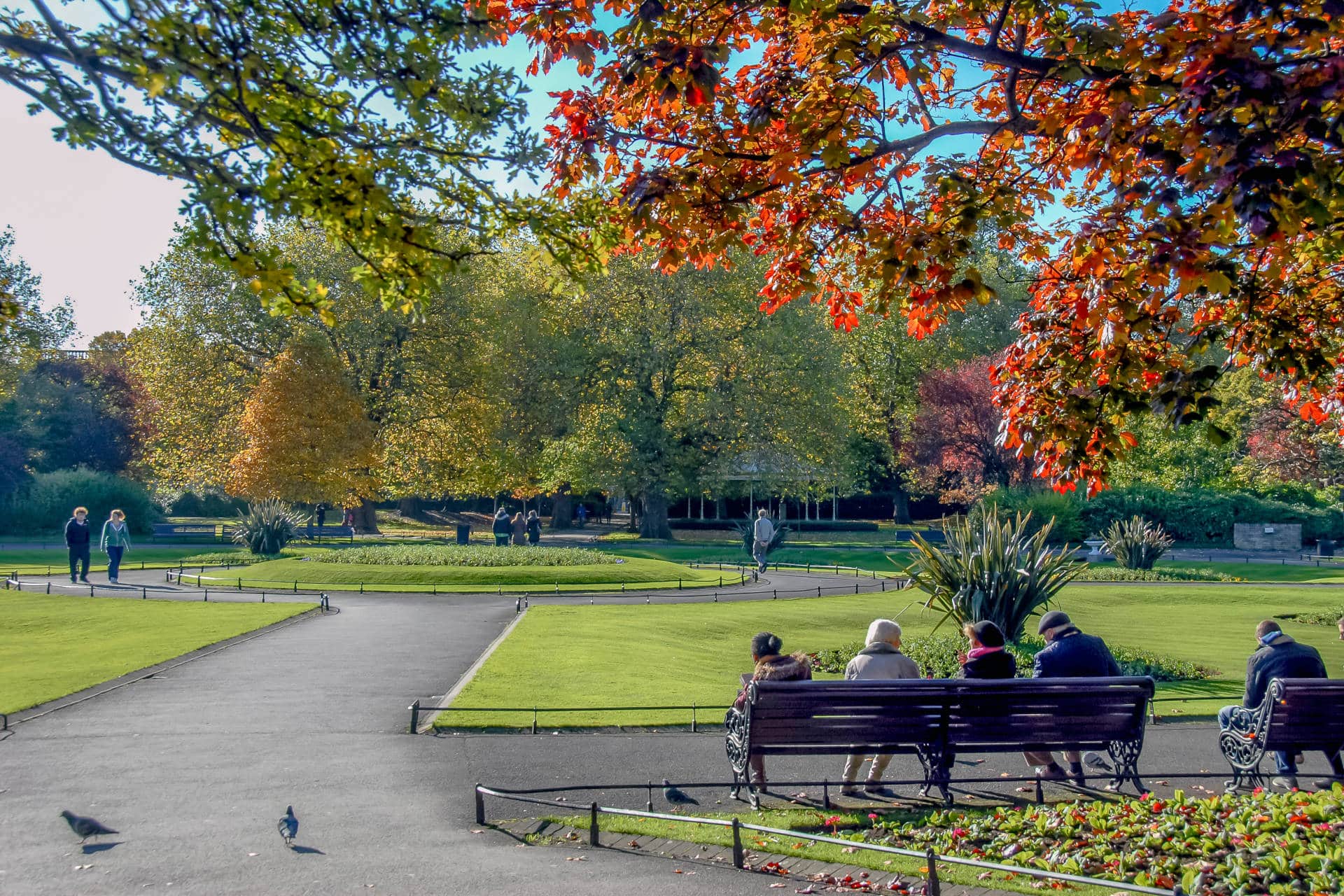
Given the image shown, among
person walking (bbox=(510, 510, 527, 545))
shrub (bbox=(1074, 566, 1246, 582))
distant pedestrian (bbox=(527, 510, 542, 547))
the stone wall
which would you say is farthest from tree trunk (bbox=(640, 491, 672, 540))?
the stone wall

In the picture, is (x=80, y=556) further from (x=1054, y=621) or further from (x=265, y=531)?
(x=1054, y=621)

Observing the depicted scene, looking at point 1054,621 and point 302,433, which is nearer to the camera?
point 1054,621

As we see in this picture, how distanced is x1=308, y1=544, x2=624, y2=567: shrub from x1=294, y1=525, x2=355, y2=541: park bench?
11.7 m

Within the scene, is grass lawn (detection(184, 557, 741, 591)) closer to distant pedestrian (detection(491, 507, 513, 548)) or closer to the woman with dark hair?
distant pedestrian (detection(491, 507, 513, 548))

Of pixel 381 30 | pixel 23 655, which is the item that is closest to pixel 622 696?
pixel 381 30

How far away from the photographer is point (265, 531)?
33344mm

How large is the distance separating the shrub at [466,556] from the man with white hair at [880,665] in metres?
18.6

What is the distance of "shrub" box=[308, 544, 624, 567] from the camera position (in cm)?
2698

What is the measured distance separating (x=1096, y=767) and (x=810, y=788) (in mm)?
2543

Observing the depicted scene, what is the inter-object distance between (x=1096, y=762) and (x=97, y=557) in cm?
3436

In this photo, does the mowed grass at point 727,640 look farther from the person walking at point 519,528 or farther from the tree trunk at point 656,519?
the tree trunk at point 656,519

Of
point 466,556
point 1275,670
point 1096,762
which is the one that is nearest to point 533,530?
point 466,556

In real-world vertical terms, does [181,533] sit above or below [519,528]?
below

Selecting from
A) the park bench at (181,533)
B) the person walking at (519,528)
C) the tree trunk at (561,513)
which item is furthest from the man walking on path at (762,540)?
the tree trunk at (561,513)
